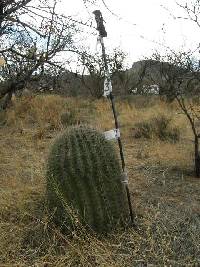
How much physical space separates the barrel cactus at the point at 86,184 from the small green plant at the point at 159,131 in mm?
5304

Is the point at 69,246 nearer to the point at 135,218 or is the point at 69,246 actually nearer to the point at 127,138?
the point at 135,218

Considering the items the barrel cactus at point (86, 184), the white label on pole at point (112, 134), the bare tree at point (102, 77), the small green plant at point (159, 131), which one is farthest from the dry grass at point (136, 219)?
the bare tree at point (102, 77)

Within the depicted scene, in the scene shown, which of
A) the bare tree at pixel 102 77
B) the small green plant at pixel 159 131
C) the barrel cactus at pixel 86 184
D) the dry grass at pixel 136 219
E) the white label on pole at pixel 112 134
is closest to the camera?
the dry grass at pixel 136 219

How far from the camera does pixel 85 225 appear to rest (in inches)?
180

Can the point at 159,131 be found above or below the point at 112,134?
below

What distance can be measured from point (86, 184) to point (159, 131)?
249 inches

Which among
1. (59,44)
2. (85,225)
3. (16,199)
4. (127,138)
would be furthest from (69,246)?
(127,138)

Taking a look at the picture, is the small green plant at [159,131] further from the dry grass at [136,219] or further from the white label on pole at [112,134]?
the white label on pole at [112,134]

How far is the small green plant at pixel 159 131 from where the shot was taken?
10.3 metres

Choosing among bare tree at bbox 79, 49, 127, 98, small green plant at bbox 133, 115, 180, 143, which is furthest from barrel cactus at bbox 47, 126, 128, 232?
bare tree at bbox 79, 49, 127, 98

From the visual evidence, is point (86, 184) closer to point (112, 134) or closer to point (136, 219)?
point (112, 134)

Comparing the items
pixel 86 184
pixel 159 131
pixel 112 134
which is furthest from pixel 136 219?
pixel 159 131

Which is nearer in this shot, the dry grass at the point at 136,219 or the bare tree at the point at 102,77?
the dry grass at the point at 136,219

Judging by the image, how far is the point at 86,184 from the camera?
15.0 feet
